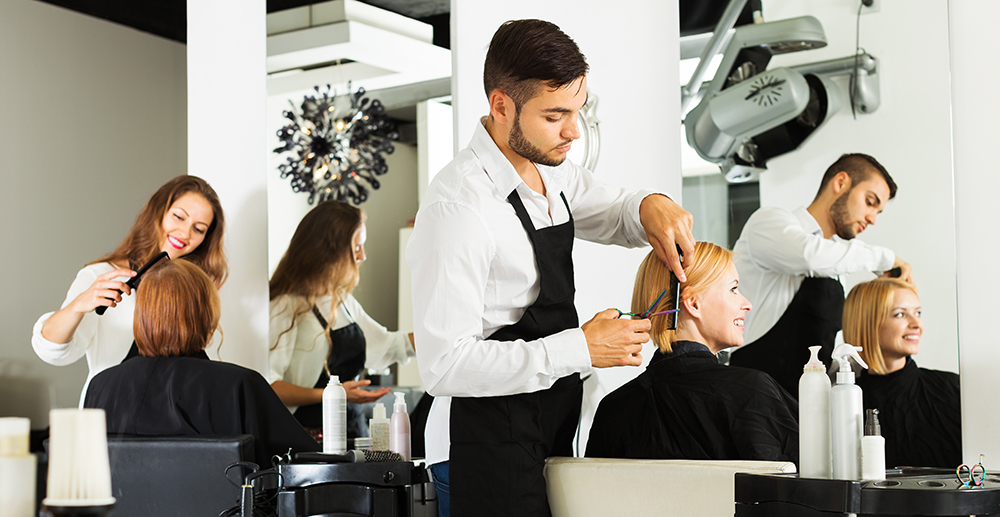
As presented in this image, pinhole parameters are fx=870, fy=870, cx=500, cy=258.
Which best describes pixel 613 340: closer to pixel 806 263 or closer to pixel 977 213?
pixel 806 263

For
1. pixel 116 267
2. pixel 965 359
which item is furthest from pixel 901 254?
pixel 116 267

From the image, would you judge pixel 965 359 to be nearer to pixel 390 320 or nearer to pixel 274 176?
pixel 390 320

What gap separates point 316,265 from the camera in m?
2.73

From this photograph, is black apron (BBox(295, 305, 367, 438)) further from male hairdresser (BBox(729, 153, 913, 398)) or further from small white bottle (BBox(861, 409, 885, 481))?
small white bottle (BBox(861, 409, 885, 481))

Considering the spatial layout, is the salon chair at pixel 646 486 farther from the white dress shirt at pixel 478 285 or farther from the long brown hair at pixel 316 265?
the long brown hair at pixel 316 265

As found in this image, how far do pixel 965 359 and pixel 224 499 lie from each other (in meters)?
2.01

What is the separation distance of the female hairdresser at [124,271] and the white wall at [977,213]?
2160 millimetres

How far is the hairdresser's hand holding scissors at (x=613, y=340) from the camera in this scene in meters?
1.74

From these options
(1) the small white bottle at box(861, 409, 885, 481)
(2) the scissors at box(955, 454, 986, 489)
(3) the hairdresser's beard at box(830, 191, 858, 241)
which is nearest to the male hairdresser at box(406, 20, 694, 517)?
(1) the small white bottle at box(861, 409, 885, 481)

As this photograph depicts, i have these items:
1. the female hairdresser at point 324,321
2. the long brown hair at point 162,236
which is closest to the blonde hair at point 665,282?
the female hairdresser at point 324,321

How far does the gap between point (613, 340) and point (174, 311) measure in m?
1.25

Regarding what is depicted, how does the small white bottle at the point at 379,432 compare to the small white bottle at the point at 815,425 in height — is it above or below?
below

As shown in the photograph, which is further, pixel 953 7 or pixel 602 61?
pixel 602 61

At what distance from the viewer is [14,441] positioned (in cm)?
98
